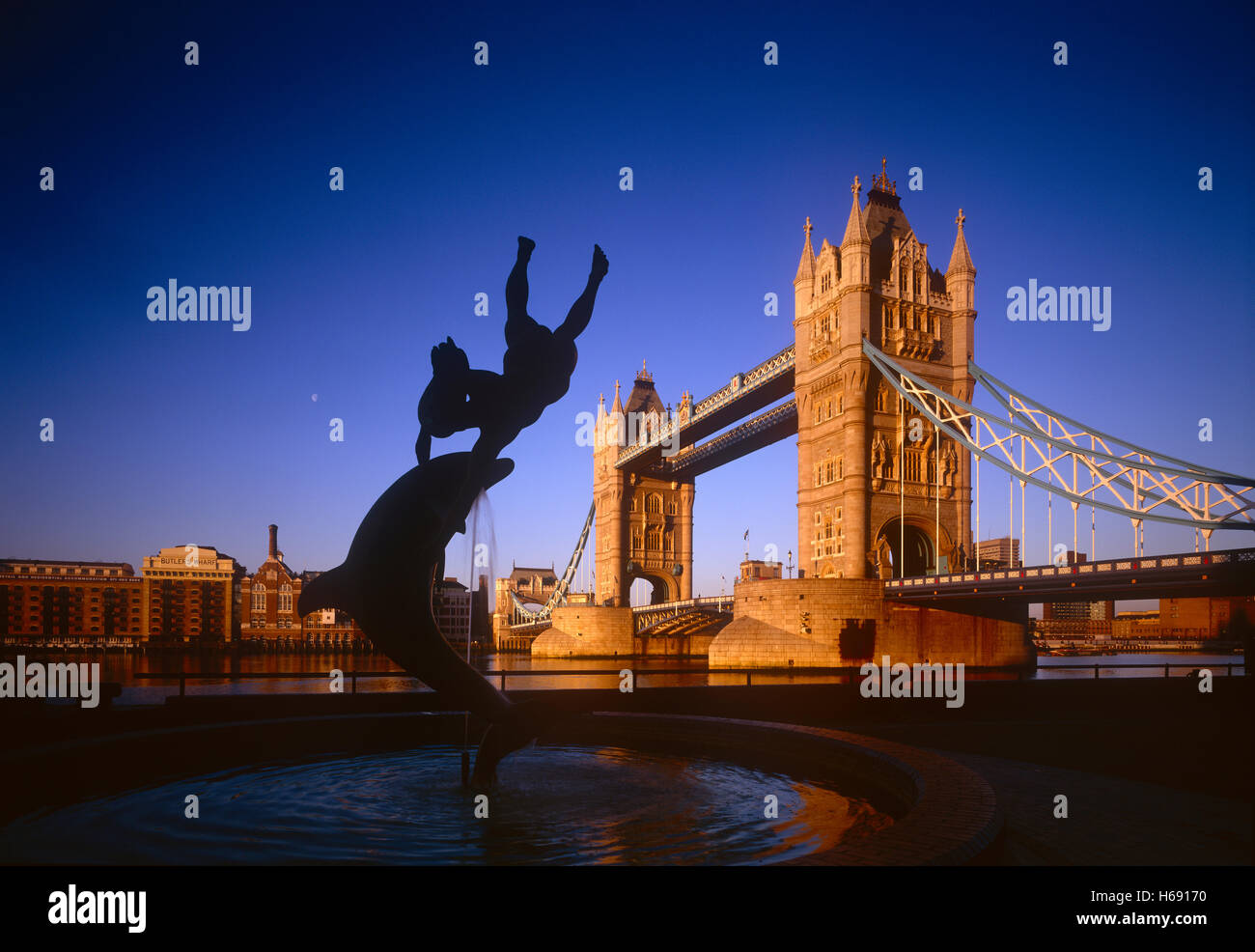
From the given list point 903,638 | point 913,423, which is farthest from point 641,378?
point 903,638

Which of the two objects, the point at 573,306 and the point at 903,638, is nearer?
the point at 573,306

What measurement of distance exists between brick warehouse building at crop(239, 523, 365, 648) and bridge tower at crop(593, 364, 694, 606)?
53.7 metres

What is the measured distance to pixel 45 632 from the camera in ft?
352

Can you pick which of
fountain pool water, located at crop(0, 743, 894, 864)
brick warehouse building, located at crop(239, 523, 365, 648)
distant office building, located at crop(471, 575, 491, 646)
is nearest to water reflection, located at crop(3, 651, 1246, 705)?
fountain pool water, located at crop(0, 743, 894, 864)

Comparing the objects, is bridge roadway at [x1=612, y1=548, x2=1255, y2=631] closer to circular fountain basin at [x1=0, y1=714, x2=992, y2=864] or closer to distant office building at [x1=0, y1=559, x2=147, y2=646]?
circular fountain basin at [x1=0, y1=714, x2=992, y2=864]

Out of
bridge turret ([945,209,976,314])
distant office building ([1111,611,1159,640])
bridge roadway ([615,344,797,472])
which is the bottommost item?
distant office building ([1111,611,1159,640])

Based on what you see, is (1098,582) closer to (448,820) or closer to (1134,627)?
(448,820)

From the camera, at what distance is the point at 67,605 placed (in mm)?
109000

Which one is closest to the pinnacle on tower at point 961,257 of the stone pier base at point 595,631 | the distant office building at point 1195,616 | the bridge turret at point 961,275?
the bridge turret at point 961,275

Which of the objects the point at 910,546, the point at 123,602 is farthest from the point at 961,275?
the point at 123,602

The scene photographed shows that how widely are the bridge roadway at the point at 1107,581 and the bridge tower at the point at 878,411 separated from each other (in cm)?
607

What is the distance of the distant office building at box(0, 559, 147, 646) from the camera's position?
105 meters

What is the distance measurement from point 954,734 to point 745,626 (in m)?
30.2
